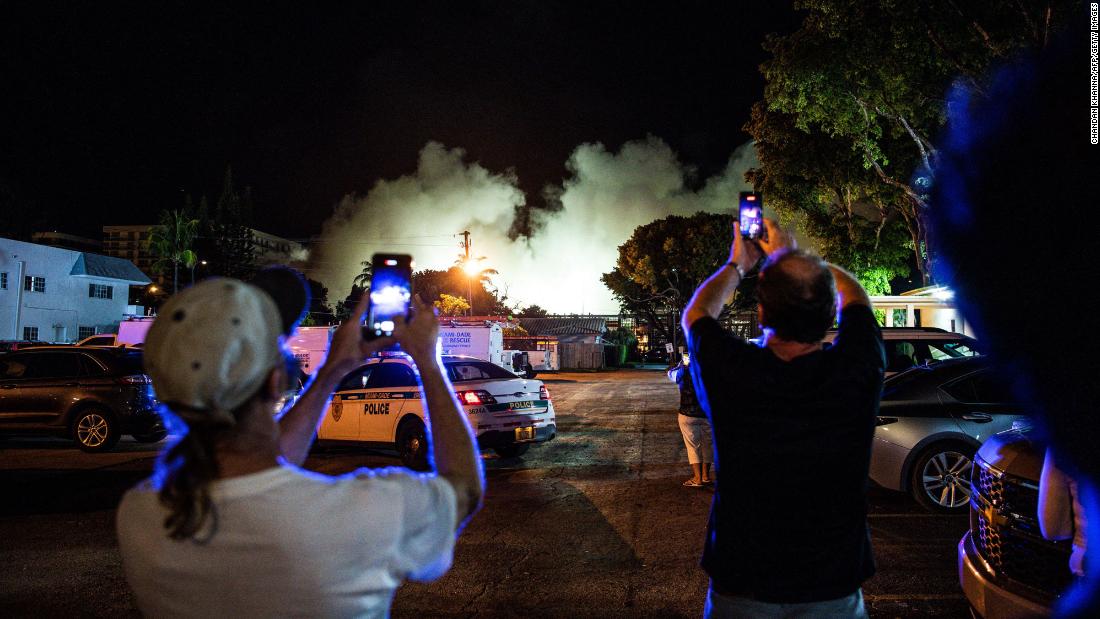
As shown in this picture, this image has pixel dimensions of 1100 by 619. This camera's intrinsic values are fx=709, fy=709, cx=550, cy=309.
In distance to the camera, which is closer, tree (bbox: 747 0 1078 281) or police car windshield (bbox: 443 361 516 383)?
police car windshield (bbox: 443 361 516 383)

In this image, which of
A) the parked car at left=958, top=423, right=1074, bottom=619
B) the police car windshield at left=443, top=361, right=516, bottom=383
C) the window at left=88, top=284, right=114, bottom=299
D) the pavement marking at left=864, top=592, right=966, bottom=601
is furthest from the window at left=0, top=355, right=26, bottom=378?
the window at left=88, top=284, right=114, bottom=299

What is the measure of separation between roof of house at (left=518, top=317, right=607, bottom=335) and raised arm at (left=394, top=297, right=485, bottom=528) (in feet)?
186

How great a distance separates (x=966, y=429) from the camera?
283 inches

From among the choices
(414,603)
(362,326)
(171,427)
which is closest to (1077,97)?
(362,326)

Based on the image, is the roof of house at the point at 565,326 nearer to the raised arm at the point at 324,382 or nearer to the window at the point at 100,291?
the window at the point at 100,291

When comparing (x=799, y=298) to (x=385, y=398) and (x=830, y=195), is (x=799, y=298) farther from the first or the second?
(x=830, y=195)

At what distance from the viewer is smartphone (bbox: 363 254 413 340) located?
1.91m

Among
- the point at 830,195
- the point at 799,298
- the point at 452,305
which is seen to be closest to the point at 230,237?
the point at 452,305

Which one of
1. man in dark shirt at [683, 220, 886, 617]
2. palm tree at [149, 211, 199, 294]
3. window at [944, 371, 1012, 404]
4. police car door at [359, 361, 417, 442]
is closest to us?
man in dark shirt at [683, 220, 886, 617]

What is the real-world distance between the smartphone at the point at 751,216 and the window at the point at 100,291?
55098mm

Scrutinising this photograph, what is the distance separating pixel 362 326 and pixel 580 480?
746 centimetres

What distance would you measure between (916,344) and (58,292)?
164 ft

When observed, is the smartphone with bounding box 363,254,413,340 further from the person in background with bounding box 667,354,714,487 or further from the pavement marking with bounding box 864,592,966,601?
the person in background with bounding box 667,354,714,487

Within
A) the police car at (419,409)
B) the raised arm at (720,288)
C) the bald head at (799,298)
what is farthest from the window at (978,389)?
the bald head at (799,298)
